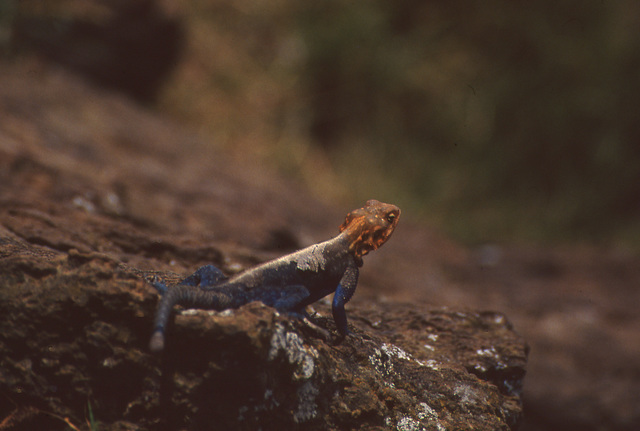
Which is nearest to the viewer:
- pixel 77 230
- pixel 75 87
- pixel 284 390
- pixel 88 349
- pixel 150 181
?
pixel 88 349

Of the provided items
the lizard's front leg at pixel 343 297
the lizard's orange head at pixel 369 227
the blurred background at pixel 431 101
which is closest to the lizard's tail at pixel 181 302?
the lizard's front leg at pixel 343 297

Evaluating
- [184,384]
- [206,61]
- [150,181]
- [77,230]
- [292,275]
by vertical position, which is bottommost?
[184,384]

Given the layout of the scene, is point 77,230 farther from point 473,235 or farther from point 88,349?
point 473,235

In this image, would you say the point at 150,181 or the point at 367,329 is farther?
the point at 150,181

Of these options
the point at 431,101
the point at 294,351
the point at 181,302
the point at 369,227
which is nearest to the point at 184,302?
the point at 181,302

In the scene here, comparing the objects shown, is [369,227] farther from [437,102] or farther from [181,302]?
[437,102]

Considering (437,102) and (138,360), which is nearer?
(138,360)

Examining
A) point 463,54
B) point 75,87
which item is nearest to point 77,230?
point 75,87
